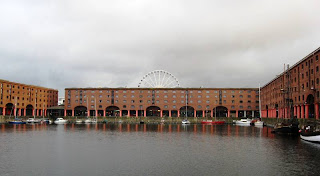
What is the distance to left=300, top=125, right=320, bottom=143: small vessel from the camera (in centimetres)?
4697

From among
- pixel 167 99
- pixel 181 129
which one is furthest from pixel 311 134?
pixel 167 99

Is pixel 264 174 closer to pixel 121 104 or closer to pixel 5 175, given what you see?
pixel 5 175

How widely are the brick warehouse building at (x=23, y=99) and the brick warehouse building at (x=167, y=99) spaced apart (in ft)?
76.7

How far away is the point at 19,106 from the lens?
479ft

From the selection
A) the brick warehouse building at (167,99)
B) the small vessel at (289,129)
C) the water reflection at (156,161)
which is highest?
the brick warehouse building at (167,99)

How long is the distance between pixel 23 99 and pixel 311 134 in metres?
136

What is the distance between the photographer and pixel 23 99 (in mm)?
149750

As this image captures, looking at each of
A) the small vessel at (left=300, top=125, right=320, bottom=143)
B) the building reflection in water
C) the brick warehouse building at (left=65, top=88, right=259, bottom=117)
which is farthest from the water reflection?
the brick warehouse building at (left=65, top=88, right=259, bottom=117)

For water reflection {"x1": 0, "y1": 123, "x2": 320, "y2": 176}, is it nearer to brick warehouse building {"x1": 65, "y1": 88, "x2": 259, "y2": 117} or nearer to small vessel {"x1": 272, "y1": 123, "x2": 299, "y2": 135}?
small vessel {"x1": 272, "y1": 123, "x2": 299, "y2": 135}

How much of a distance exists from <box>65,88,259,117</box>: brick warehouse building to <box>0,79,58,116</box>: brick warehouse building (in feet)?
76.7

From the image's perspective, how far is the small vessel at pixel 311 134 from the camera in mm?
46969

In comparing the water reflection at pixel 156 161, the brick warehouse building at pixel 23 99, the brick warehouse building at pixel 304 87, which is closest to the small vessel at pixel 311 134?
the water reflection at pixel 156 161

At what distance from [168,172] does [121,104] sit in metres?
117

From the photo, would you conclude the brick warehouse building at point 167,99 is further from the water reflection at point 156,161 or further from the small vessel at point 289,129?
the water reflection at point 156,161
